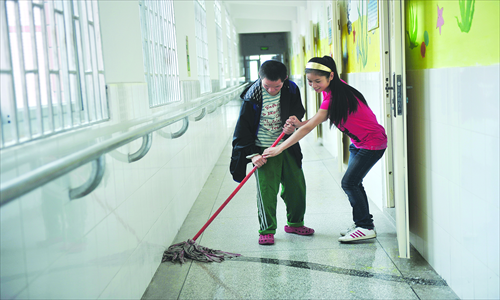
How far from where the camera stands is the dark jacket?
3.15m

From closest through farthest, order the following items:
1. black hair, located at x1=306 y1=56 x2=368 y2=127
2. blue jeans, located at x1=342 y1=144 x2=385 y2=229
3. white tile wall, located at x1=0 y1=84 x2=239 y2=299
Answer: white tile wall, located at x1=0 y1=84 x2=239 y2=299 → black hair, located at x1=306 y1=56 x2=368 y2=127 → blue jeans, located at x1=342 y1=144 x2=385 y2=229

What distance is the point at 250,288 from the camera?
2.50 m

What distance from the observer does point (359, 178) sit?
118 inches

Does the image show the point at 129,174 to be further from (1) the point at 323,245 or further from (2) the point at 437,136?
(2) the point at 437,136

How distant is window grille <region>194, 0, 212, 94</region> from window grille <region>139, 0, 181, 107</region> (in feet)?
7.37

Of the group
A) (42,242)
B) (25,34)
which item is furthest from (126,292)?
(25,34)

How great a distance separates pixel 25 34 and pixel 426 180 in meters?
2.24

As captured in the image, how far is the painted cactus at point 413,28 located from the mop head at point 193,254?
5.95 ft

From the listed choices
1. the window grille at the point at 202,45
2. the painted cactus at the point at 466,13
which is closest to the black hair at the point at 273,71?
the painted cactus at the point at 466,13

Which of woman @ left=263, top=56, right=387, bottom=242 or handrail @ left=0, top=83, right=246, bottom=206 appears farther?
woman @ left=263, top=56, right=387, bottom=242

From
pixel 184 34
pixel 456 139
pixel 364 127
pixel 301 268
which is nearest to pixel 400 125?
pixel 364 127

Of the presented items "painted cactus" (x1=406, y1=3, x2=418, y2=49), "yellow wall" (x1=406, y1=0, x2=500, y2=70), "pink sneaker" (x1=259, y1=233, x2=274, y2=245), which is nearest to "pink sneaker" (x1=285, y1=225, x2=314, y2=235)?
"pink sneaker" (x1=259, y1=233, x2=274, y2=245)

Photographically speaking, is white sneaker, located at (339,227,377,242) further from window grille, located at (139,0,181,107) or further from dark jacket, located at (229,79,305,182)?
window grille, located at (139,0,181,107)

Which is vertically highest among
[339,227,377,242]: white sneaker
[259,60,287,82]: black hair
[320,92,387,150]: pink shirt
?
[259,60,287,82]: black hair
